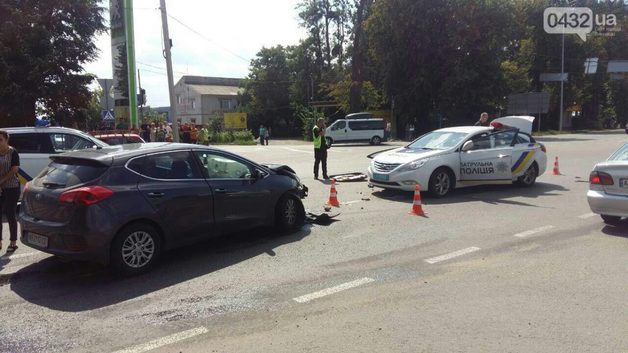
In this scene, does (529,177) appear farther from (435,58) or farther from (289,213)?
(435,58)

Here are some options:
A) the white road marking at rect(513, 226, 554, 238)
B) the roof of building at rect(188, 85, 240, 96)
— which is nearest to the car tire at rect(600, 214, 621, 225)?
the white road marking at rect(513, 226, 554, 238)

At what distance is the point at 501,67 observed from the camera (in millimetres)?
42312

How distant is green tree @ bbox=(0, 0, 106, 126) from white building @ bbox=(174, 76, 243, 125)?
5307 centimetres

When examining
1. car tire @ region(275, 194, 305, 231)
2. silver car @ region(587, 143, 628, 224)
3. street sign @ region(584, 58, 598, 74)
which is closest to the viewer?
silver car @ region(587, 143, 628, 224)

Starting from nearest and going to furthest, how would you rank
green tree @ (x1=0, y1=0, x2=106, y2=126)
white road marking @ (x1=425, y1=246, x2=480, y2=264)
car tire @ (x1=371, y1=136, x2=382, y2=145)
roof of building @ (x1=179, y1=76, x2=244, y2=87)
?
white road marking @ (x1=425, y1=246, x2=480, y2=264), green tree @ (x1=0, y1=0, x2=106, y2=126), car tire @ (x1=371, y1=136, x2=382, y2=145), roof of building @ (x1=179, y1=76, x2=244, y2=87)

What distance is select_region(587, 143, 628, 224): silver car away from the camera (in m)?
7.25

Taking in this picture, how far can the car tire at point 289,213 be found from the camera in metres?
7.64

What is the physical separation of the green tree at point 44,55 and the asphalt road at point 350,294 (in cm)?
1413

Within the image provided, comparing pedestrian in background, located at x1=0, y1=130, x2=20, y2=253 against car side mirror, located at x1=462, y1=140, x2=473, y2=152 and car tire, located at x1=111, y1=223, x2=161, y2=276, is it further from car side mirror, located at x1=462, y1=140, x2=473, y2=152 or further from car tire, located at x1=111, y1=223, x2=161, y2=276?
car side mirror, located at x1=462, y1=140, x2=473, y2=152

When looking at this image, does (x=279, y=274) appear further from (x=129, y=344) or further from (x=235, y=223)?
(x=129, y=344)

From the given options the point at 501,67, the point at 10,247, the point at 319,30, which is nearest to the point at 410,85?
the point at 501,67

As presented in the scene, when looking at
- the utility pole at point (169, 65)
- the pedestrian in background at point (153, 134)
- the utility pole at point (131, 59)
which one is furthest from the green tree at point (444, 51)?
the utility pole at point (169, 65)

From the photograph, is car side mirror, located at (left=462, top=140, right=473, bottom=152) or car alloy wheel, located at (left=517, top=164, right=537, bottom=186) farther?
car alloy wheel, located at (left=517, top=164, right=537, bottom=186)

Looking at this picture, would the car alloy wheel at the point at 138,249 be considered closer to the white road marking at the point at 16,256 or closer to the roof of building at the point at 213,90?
the white road marking at the point at 16,256
